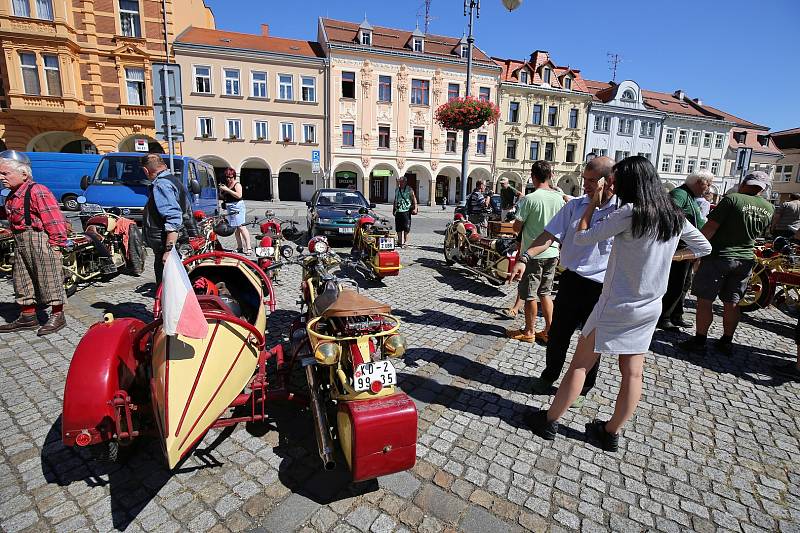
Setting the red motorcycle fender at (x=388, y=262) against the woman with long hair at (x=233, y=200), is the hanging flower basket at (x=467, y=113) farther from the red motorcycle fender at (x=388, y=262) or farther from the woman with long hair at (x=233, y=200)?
the red motorcycle fender at (x=388, y=262)

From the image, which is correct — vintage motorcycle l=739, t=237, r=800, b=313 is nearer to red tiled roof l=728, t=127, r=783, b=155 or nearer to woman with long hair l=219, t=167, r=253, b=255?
woman with long hair l=219, t=167, r=253, b=255

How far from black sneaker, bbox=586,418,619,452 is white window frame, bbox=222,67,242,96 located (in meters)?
28.3

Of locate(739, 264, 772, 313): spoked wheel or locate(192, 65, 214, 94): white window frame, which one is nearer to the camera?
locate(739, 264, 772, 313): spoked wheel

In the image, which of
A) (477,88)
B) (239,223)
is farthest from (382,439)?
(477,88)

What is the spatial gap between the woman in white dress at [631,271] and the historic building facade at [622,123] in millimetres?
36192

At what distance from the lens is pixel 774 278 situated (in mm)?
6297

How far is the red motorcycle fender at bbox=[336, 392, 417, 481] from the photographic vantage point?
2051mm

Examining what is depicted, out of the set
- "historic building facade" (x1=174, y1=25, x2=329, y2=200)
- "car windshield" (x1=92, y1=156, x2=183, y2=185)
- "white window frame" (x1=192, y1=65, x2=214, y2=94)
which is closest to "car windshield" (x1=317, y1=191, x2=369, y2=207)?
"car windshield" (x1=92, y1=156, x2=183, y2=185)

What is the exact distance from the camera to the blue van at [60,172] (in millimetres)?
16344

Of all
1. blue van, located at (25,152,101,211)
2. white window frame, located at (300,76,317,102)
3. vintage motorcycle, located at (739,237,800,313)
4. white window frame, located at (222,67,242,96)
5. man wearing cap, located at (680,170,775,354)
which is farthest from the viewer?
white window frame, located at (300,76,317,102)

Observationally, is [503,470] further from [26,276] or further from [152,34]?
[152,34]

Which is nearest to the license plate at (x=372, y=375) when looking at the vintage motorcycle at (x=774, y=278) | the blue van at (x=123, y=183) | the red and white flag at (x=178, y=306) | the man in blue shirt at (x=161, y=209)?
the red and white flag at (x=178, y=306)

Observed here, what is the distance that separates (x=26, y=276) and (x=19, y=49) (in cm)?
2502

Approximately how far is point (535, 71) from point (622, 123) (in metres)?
9.47
